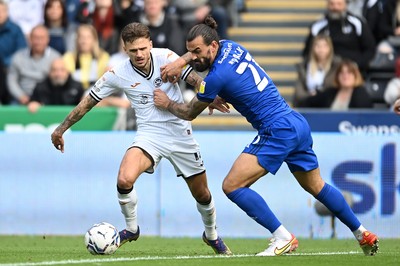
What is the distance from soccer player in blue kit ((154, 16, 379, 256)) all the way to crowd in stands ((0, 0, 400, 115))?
6339mm

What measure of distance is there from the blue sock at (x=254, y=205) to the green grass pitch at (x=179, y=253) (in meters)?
0.34

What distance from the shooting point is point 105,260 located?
10836 mm

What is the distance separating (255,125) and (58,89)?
24.1 feet

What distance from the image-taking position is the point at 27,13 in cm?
2031

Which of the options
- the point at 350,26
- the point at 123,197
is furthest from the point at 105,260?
the point at 350,26

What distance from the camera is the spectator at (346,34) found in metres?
18.5

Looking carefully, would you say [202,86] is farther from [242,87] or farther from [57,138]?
[57,138]

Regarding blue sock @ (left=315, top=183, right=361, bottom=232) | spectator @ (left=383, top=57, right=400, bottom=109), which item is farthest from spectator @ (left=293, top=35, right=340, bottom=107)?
blue sock @ (left=315, top=183, right=361, bottom=232)

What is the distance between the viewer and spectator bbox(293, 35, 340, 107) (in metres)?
17.8

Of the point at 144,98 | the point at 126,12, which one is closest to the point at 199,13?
the point at 126,12

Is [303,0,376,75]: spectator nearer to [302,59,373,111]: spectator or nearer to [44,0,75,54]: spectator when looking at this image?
[302,59,373,111]: spectator

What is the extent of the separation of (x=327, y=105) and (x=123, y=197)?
6.46 metres

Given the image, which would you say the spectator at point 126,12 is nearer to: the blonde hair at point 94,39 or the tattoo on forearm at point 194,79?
the blonde hair at point 94,39

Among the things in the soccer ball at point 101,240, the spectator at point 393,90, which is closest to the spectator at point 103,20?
the spectator at point 393,90
